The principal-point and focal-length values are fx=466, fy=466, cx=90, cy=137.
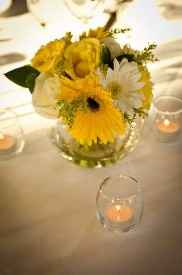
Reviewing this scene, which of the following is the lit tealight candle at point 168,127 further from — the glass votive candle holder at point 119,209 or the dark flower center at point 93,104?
the dark flower center at point 93,104

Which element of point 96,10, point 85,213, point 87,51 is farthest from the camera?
point 96,10

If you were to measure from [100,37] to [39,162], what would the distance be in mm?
337

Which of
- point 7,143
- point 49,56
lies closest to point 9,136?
point 7,143

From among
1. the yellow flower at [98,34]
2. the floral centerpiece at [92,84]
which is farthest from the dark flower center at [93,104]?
the yellow flower at [98,34]

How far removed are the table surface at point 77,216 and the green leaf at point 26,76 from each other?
0.69ft

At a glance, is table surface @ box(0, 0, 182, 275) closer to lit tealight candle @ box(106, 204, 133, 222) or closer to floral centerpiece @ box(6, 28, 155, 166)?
lit tealight candle @ box(106, 204, 133, 222)

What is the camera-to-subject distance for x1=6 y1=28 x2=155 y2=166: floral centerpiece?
0.79m

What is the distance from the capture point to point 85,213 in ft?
3.09

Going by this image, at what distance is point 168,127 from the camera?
1.08 metres

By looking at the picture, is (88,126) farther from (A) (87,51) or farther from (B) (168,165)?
(B) (168,165)

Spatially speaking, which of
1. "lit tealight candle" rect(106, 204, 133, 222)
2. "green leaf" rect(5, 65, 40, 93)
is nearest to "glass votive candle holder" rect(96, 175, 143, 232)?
"lit tealight candle" rect(106, 204, 133, 222)

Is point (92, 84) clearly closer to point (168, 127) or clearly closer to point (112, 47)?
point (112, 47)

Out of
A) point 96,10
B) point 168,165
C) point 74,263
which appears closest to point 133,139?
point 168,165

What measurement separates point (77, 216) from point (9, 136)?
0.91ft
